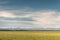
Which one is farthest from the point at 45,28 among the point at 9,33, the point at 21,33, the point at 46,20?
the point at 9,33

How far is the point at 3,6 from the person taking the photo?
231 centimetres

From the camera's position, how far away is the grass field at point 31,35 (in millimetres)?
1825

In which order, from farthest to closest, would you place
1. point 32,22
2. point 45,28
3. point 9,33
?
point 32,22 < point 45,28 < point 9,33

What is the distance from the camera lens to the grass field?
1825 millimetres

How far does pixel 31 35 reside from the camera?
1849 millimetres

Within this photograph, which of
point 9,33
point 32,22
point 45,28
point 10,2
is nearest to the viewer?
point 9,33

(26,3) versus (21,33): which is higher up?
(26,3)

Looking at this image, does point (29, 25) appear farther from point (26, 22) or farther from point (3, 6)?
point (3, 6)

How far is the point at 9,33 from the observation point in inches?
73.5

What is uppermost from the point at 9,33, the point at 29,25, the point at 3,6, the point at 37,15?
the point at 3,6

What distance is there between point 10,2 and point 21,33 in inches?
24.8

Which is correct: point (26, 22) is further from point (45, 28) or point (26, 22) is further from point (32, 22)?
point (45, 28)

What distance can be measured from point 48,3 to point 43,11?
0.50ft

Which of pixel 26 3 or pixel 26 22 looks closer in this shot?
pixel 26 22
